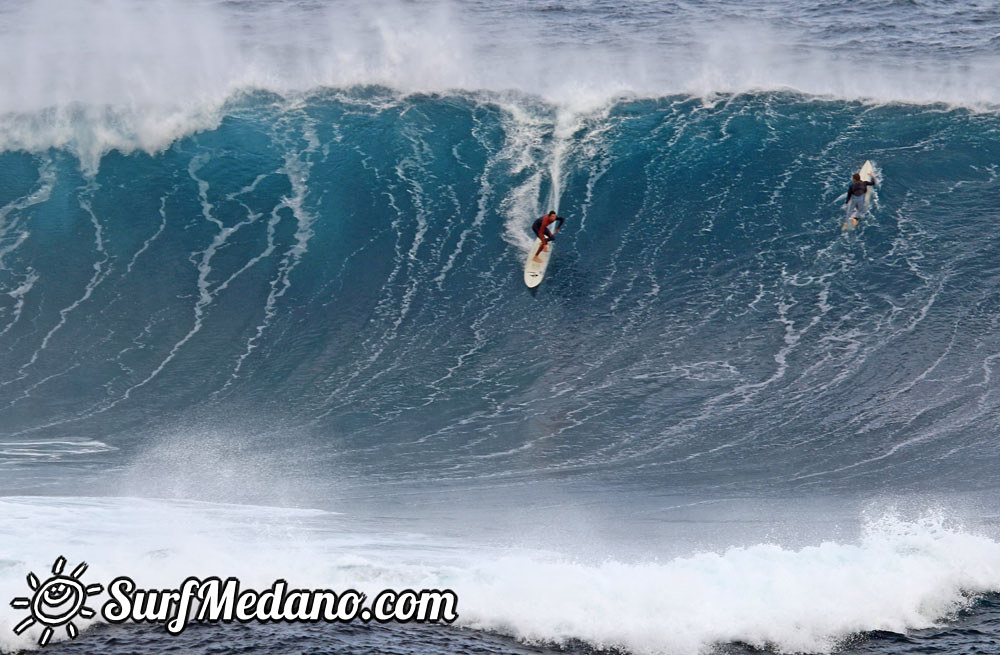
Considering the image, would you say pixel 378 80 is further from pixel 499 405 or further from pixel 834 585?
pixel 834 585

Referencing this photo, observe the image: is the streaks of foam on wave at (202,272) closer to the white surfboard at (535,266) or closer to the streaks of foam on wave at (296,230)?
the streaks of foam on wave at (296,230)

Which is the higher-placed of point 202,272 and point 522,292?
point 202,272

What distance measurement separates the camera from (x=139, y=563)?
41.5ft

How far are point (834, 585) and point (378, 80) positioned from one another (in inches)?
725

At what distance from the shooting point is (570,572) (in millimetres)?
12867

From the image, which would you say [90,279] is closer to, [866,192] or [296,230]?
[296,230]

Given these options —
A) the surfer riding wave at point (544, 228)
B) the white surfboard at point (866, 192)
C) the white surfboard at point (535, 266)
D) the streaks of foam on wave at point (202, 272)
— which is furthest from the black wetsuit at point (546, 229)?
the white surfboard at point (866, 192)

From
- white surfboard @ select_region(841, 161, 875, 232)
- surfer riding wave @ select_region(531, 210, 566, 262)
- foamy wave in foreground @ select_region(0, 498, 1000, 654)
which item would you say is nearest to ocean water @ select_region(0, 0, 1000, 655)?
foamy wave in foreground @ select_region(0, 498, 1000, 654)

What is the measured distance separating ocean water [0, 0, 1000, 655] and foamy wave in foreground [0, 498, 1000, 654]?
1.8 inches

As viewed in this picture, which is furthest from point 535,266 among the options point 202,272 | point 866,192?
point 866,192

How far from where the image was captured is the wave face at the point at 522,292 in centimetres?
1581

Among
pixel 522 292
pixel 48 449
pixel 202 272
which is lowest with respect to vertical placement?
pixel 48 449

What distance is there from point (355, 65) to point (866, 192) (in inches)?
527

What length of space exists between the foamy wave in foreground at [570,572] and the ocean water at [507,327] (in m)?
0.05
